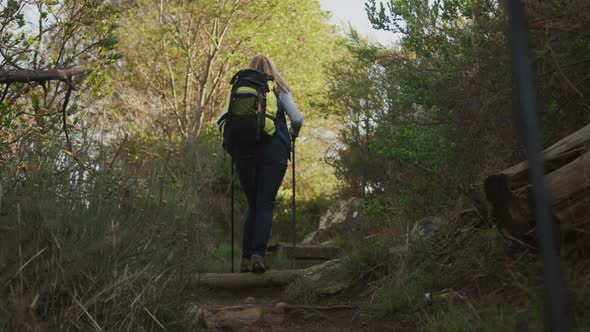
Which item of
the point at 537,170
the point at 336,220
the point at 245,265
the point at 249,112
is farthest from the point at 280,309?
the point at 336,220

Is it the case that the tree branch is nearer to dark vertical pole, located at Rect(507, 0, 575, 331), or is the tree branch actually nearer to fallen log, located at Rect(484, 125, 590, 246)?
fallen log, located at Rect(484, 125, 590, 246)

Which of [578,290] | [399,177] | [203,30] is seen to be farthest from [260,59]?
[203,30]

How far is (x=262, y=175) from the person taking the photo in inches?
259

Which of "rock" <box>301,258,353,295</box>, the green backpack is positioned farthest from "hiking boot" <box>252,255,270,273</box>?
the green backpack

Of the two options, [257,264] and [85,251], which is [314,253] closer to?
[257,264]

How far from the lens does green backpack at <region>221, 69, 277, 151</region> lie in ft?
20.9

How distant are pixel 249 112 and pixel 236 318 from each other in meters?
2.04

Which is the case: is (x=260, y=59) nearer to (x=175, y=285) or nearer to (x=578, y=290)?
(x=175, y=285)

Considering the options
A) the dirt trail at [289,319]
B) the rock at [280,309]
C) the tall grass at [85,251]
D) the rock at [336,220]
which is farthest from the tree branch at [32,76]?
the rock at [336,220]

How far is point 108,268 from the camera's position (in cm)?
357

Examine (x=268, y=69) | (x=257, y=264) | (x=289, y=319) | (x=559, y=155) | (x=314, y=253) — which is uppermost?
(x=268, y=69)

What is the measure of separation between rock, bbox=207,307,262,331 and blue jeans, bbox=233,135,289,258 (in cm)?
116

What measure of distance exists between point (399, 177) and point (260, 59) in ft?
5.91

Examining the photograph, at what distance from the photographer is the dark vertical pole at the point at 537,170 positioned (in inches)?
52.6
